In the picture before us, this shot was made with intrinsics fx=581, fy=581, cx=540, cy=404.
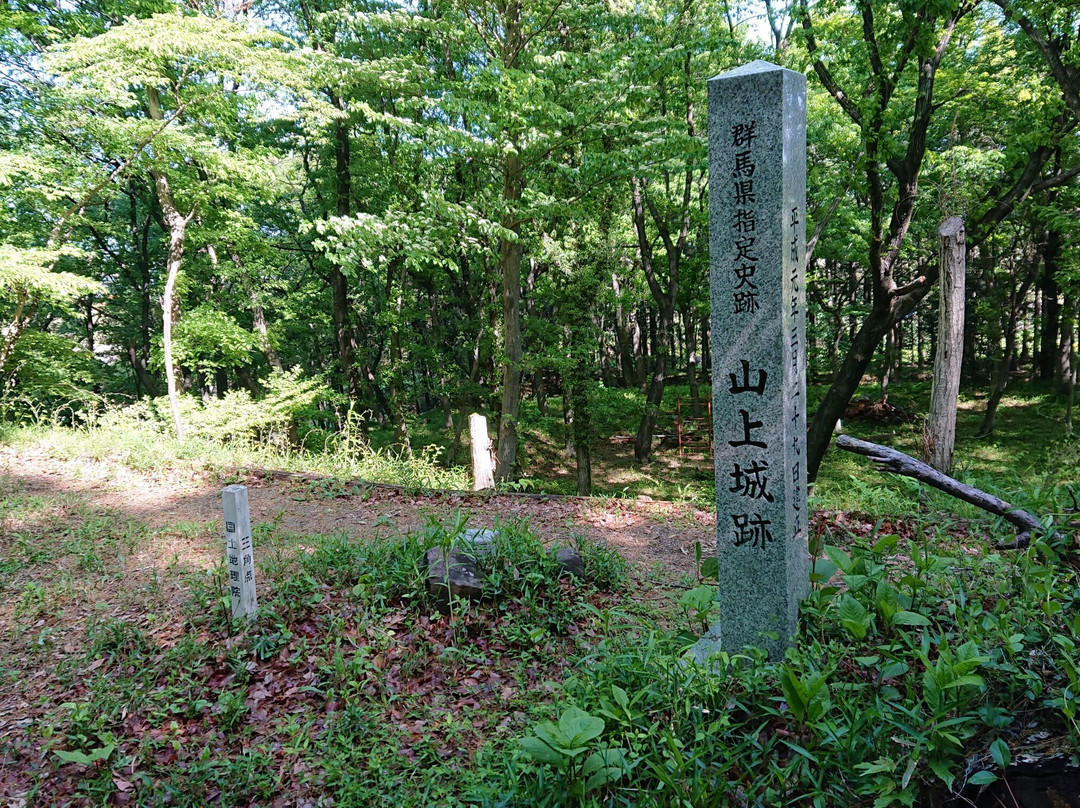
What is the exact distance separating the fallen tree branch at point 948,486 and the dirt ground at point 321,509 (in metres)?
2.19

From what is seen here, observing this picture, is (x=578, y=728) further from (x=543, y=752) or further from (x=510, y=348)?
(x=510, y=348)

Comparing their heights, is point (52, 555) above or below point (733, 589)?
below

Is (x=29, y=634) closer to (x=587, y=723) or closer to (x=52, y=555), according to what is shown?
(x=52, y=555)

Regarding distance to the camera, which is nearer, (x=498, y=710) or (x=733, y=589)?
(x=733, y=589)

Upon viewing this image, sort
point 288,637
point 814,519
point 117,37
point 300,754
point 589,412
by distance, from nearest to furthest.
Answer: point 300,754, point 288,637, point 814,519, point 117,37, point 589,412

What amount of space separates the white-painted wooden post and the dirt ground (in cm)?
91

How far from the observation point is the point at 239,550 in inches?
157

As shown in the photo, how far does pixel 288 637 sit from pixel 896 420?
64.3 ft

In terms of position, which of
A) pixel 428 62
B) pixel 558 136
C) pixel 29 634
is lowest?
pixel 29 634

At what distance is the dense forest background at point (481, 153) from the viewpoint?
827cm

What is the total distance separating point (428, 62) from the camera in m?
11.9

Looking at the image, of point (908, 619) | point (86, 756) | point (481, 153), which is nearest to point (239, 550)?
point (86, 756)

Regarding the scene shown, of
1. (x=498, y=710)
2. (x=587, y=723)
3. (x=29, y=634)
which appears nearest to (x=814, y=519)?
(x=498, y=710)

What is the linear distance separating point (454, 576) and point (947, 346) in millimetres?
6864
